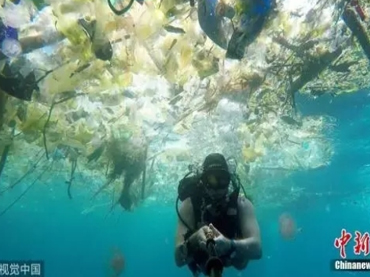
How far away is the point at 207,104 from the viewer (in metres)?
8.26

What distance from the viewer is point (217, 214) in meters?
4.38

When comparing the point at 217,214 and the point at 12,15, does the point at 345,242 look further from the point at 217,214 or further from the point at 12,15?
the point at 12,15

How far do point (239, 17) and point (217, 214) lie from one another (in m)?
2.13

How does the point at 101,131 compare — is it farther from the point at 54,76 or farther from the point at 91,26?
the point at 91,26

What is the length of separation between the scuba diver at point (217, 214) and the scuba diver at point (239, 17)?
134 centimetres

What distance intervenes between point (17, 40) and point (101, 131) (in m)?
3.88

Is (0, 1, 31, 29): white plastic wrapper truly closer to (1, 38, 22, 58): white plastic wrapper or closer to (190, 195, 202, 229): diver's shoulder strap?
(1, 38, 22, 58): white plastic wrapper

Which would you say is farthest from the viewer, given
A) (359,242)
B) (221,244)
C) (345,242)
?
(359,242)

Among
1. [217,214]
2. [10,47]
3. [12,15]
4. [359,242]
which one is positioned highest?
[12,15]

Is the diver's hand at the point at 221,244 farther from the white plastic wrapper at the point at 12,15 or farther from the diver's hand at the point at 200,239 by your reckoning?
the white plastic wrapper at the point at 12,15

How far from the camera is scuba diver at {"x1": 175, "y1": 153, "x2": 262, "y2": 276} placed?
3908mm

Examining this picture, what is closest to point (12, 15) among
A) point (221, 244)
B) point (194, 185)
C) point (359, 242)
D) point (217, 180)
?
point (194, 185)

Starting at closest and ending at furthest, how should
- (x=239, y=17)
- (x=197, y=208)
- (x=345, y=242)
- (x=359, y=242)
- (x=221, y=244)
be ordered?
(x=221, y=244) < (x=239, y=17) < (x=197, y=208) < (x=345, y=242) < (x=359, y=242)

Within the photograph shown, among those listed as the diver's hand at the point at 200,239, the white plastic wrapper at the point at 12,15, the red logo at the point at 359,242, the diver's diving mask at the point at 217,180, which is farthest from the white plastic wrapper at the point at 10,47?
the red logo at the point at 359,242
